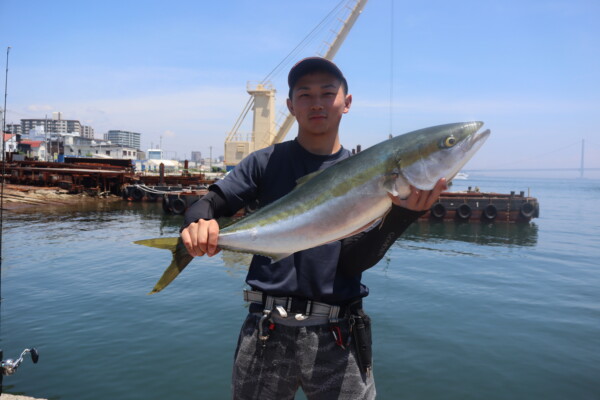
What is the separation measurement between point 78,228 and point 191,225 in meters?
25.3

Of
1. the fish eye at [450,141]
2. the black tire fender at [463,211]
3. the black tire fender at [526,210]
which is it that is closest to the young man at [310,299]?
the fish eye at [450,141]

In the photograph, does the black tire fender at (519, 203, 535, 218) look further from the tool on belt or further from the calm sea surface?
the tool on belt

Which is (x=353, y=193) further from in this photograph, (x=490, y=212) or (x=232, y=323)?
(x=490, y=212)

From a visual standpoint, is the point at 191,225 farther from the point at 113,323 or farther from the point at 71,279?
the point at 71,279

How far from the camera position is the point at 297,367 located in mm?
2887

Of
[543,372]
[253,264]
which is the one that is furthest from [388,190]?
[543,372]

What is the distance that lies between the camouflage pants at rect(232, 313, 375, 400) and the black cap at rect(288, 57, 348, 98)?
1918 mm

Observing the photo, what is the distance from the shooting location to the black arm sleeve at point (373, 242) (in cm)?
277

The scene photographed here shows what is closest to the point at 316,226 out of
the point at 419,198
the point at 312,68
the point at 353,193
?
the point at 353,193

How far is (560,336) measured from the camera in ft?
32.4

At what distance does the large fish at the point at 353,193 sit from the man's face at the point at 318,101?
1.46ft

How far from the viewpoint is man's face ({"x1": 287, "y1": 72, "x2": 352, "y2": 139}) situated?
2.98 m

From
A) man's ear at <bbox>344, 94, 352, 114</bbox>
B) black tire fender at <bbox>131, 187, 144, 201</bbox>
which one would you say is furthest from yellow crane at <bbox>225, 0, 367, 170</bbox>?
man's ear at <bbox>344, 94, 352, 114</bbox>

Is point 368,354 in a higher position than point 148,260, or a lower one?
higher
